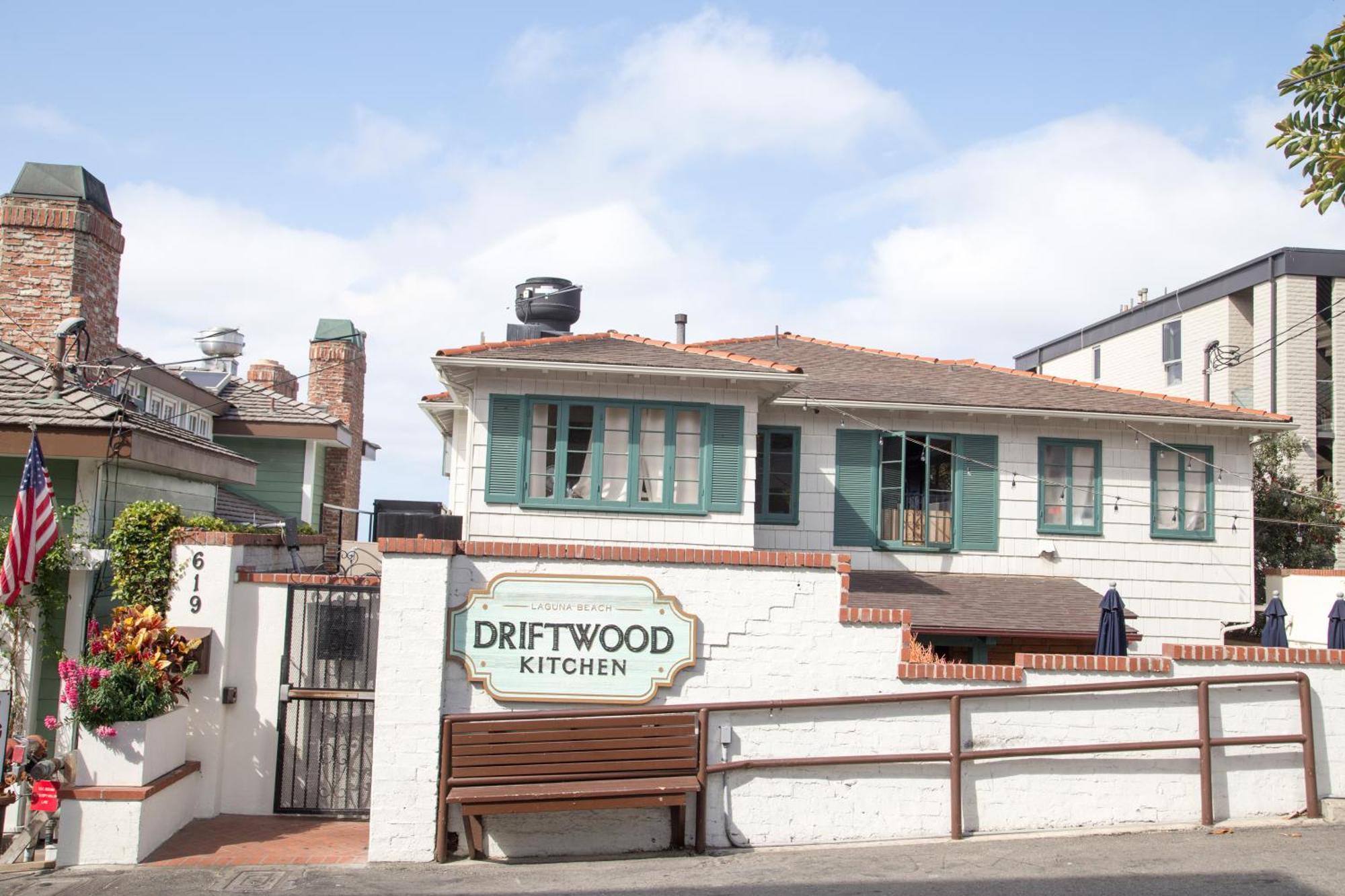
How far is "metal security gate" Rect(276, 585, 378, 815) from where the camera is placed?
10.6 m

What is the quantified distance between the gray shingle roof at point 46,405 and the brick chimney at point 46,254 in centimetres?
163

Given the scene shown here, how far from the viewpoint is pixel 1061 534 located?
51.1ft

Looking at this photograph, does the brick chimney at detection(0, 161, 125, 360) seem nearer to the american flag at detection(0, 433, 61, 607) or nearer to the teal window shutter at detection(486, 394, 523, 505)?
the american flag at detection(0, 433, 61, 607)

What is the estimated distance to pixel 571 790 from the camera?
8.87m

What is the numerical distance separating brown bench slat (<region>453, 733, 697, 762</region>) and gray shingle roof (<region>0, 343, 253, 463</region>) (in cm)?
497

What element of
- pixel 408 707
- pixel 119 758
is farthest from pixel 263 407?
pixel 408 707

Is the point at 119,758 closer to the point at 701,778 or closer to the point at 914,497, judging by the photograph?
the point at 701,778

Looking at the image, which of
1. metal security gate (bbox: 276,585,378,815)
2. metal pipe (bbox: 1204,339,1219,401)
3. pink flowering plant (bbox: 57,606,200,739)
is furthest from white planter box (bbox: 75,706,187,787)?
metal pipe (bbox: 1204,339,1219,401)

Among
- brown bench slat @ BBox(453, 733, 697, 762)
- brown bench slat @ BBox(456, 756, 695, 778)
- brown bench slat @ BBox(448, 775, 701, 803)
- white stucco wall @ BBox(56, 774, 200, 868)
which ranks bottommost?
white stucco wall @ BBox(56, 774, 200, 868)

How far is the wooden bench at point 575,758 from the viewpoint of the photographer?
9016 millimetres

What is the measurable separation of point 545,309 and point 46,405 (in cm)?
750

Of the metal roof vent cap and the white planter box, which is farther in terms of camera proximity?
the metal roof vent cap

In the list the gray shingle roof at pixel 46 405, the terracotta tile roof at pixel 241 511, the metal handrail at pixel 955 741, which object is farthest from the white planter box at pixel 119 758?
the terracotta tile roof at pixel 241 511

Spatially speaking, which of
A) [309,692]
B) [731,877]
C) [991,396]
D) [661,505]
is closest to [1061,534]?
[991,396]
